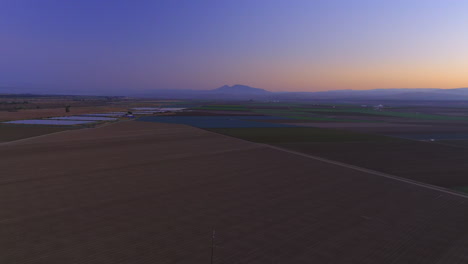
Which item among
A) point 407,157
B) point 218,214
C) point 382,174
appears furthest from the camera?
point 407,157

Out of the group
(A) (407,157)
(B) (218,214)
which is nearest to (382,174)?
(A) (407,157)

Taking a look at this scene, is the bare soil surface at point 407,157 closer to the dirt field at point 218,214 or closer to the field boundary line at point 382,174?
the field boundary line at point 382,174

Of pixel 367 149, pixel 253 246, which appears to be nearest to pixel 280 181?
pixel 253 246

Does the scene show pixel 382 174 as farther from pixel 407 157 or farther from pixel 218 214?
pixel 218 214

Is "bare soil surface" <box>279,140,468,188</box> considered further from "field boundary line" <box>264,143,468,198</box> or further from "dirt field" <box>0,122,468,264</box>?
"dirt field" <box>0,122,468,264</box>

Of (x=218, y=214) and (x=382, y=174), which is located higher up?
(x=218, y=214)

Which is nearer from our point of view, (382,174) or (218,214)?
(218,214)

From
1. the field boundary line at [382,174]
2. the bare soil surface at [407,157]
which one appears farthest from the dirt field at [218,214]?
the bare soil surface at [407,157]

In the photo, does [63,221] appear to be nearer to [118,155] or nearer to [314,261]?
[314,261]
